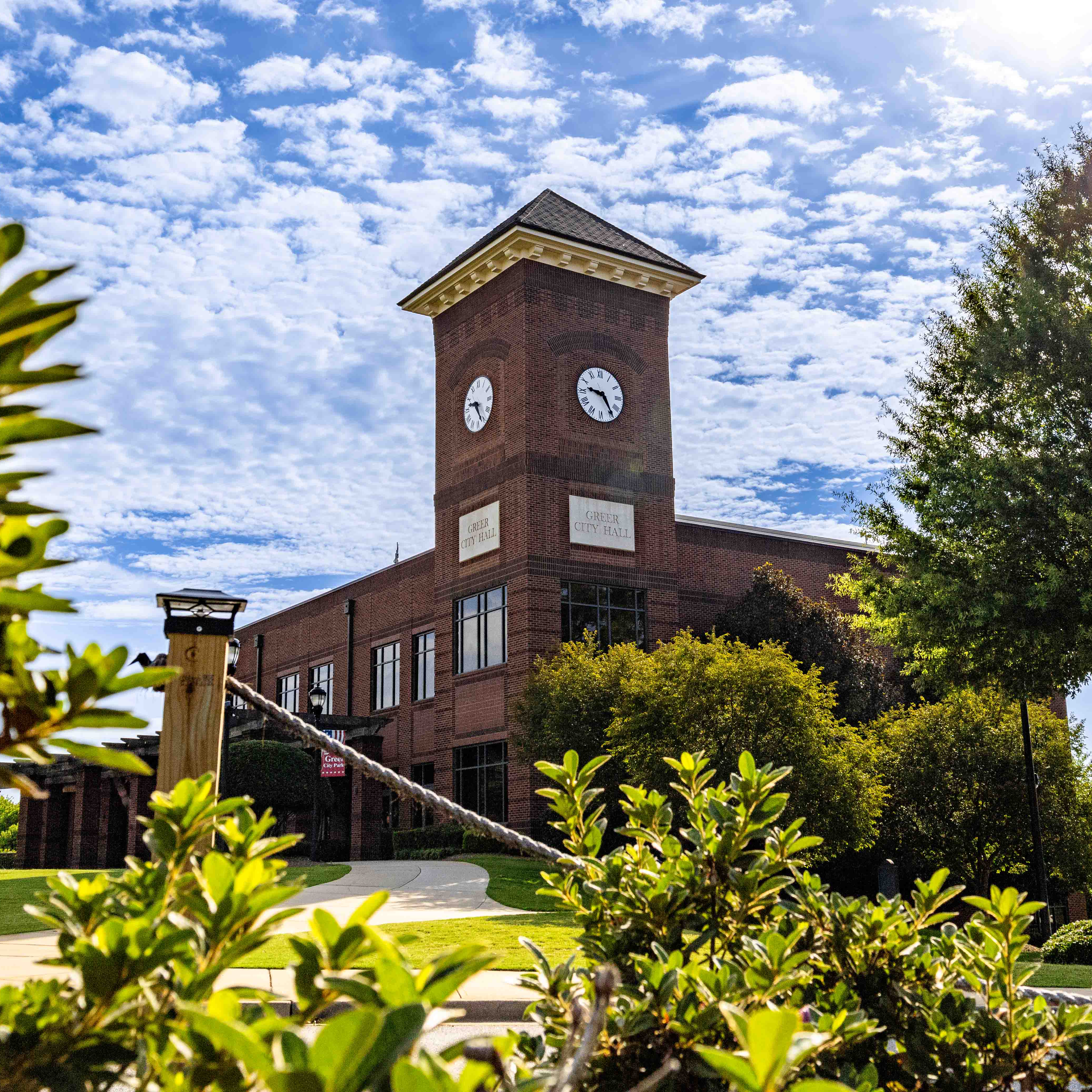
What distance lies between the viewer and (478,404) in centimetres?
3519

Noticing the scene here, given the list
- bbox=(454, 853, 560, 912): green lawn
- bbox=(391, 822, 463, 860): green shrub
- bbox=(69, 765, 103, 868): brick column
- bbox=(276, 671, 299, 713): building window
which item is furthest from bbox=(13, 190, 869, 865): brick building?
bbox=(276, 671, 299, 713): building window

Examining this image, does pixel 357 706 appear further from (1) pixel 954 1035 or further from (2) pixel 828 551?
(1) pixel 954 1035

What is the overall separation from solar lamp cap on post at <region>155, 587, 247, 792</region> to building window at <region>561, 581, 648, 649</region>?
88.1 feet

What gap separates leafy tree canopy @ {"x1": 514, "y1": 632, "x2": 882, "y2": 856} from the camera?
908 inches

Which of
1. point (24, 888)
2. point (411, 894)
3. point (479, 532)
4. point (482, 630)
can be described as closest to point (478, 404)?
point (479, 532)

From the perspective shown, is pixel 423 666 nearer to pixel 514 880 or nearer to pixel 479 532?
pixel 479 532

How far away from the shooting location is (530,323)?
3350 centimetres

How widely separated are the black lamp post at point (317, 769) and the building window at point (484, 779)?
13.6 feet

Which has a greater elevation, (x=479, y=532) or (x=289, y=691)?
(x=479, y=532)

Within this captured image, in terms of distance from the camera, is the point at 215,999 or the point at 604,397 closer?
the point at 215,999

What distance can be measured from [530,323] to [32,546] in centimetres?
3276

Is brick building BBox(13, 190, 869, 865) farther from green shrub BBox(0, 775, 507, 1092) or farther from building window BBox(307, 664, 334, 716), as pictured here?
green shrub BBox(0, 775, 507, 1092)

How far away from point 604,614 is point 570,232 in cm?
1188

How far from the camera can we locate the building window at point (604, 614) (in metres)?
32.1
